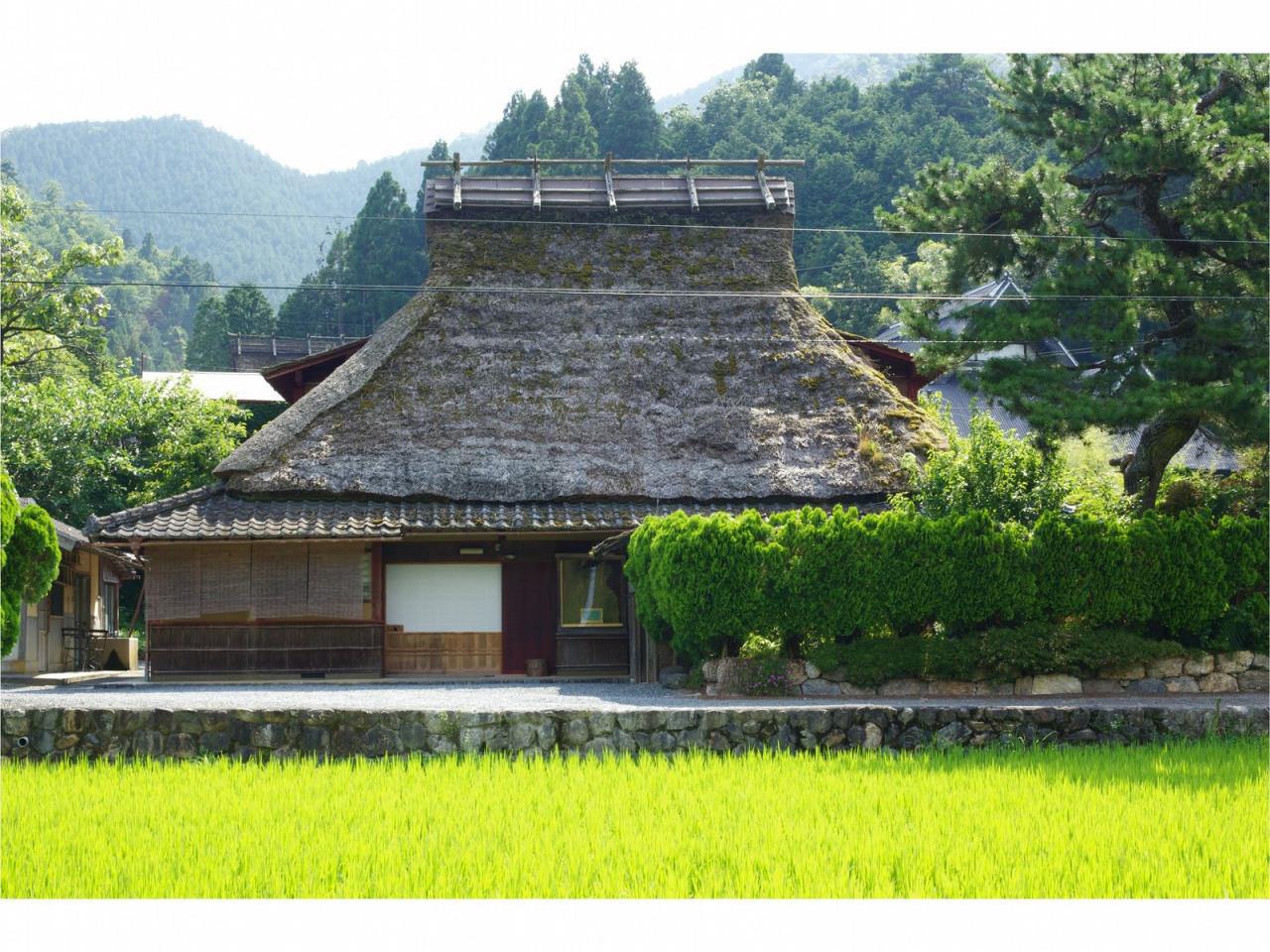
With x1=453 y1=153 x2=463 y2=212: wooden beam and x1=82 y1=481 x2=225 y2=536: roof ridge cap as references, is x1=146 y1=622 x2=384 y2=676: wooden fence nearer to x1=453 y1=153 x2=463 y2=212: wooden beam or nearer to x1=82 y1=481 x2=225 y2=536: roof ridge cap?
x1=82 y1=481 x2=225 y2=536: roof ridge cap

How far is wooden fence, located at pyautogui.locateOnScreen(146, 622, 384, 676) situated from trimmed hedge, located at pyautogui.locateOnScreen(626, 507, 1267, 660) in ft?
18.9

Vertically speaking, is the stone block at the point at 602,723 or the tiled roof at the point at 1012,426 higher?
the tiled roof at the point at 1012,426

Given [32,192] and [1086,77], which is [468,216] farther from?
[32,192]

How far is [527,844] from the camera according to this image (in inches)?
265

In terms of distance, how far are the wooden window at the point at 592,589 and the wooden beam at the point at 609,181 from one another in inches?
261

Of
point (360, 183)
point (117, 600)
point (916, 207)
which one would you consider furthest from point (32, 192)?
point (916, 207)

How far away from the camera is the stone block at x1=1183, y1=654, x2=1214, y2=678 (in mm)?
13523

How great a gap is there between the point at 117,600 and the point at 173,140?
113m

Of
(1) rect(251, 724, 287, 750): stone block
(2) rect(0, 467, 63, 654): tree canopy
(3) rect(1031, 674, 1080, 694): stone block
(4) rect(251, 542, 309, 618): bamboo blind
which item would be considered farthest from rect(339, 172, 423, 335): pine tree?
(1) rect(251, 724, 287, 750): stone block

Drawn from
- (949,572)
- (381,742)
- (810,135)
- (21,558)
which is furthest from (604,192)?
(810,135)

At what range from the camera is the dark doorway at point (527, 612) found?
60.6 ft

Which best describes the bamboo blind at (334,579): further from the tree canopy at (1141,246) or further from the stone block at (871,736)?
the stone block at (871,736)

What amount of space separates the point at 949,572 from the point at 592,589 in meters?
6.46

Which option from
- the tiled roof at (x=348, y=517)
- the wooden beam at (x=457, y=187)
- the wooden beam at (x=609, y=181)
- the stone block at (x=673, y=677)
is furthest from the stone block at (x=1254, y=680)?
the wooden beam at (x=457, y=187)
